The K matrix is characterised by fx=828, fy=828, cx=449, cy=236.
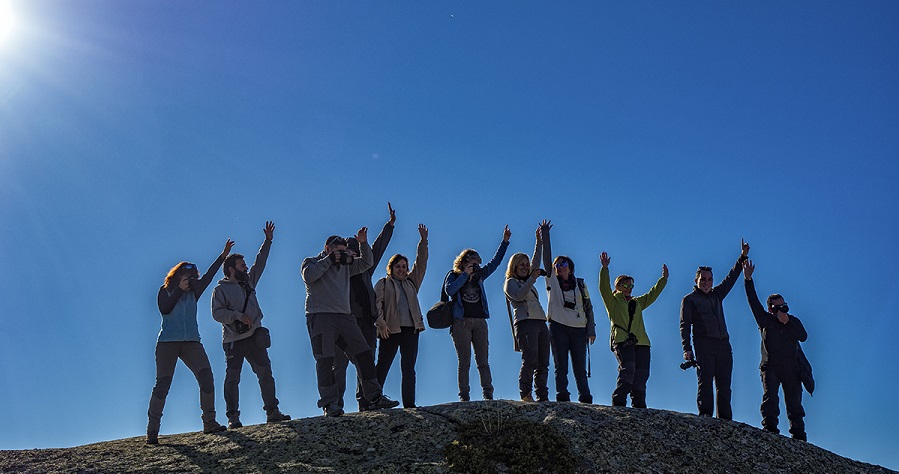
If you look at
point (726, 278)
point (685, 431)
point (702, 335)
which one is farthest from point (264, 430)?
point (726, 278)

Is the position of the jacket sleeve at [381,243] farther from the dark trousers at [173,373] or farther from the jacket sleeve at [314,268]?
the dark trousers at [173,373]

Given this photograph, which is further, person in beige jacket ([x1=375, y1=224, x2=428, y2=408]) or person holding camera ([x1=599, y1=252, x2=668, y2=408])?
person holding camera ([x1=599, y1=252, x2=668, y2=408])

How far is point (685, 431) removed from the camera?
40.7 ft

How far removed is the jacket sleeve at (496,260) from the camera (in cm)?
1373

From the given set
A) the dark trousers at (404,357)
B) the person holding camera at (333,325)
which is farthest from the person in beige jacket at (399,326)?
the person holding camera at (333,325)

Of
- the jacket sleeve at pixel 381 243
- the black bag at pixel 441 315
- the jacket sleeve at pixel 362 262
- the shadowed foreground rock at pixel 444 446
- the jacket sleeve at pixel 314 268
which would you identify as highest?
the jacket sleeve at pixel 381 243

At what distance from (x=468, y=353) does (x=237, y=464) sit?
4.06 metres

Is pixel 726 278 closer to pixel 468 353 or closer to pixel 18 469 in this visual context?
pixel 468 353

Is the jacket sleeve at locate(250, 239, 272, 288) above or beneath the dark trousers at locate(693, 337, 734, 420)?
above

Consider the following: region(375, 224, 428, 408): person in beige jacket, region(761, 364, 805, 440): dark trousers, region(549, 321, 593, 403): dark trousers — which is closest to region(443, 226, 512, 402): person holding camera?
region(375, 224, 428, 408): person in beige jacket

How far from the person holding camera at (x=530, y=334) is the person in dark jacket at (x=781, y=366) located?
3.80 metres

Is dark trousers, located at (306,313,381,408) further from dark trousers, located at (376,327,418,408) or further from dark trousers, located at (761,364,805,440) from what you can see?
dark trousers, located at (761,364,805,440)

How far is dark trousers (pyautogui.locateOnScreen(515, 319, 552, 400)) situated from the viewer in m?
13.2

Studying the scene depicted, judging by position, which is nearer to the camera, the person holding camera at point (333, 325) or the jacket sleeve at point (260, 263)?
the person holding camera at point (333, 325)
